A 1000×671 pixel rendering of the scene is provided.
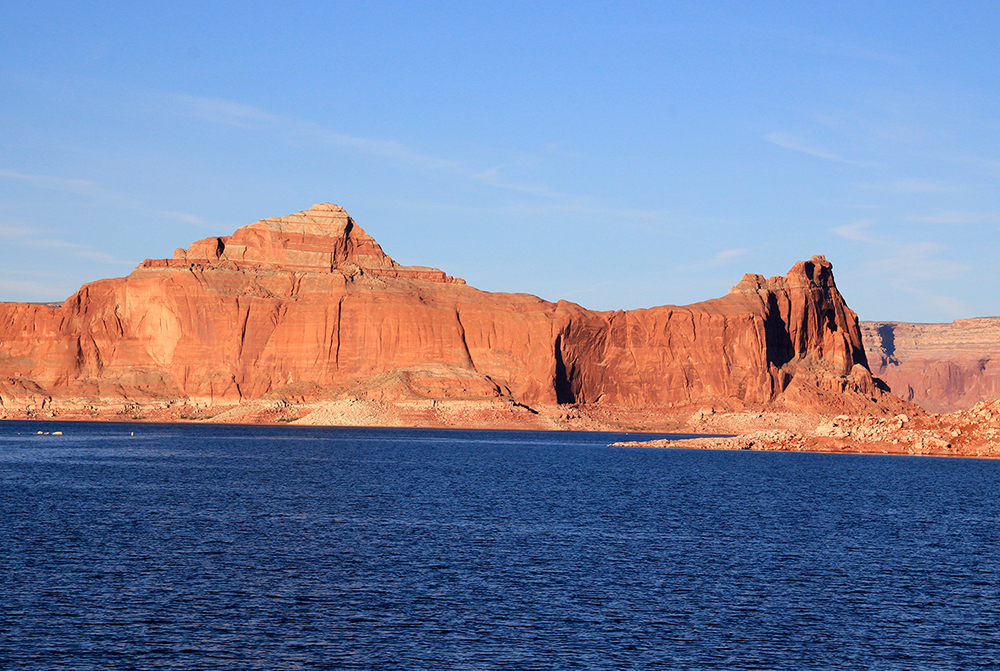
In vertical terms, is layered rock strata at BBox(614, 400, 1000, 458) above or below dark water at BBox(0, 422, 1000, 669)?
above

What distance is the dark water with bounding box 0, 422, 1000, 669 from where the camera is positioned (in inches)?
1041

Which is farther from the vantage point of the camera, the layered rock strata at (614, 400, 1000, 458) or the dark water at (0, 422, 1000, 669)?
the layered rock strata at (614, 400, 1000, 458)

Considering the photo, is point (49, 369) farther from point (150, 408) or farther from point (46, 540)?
point (46, 540)

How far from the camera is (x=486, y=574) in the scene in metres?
36.3

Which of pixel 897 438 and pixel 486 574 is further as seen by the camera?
pixel 897 438

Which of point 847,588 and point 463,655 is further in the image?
point 847,588

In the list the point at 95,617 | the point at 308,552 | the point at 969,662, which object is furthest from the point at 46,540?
the point at 969,662

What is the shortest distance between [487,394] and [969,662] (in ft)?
527

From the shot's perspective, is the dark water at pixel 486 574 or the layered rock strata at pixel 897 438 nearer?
the dark water at pixel 486 574

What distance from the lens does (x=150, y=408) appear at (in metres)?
188

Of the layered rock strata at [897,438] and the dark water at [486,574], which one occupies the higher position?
the layered rock strata at [897,438]

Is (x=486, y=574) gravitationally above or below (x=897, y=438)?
below

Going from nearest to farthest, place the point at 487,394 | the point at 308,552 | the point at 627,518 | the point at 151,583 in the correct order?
1. the point at 151,583
2. the point at 308,552
3. the point at 627,518
4. the point at 487,394

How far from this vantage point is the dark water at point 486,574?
2645 cm
